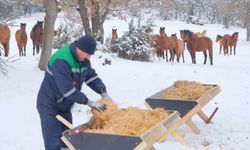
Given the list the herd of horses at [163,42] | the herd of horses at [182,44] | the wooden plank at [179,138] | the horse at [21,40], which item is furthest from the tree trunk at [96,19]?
the wooden plank at [179,138]

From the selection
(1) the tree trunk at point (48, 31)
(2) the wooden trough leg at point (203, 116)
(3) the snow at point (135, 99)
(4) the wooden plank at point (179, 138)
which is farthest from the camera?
(1) the tree trunk at point (48, 31)

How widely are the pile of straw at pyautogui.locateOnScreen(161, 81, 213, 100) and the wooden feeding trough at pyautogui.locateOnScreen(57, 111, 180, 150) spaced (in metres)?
2.69

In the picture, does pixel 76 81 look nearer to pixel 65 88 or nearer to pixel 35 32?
pixel 65 88

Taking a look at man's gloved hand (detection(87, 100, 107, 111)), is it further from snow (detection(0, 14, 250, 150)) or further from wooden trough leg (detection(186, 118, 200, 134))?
wooden trough leg (detection(186, 118, 200, 134))

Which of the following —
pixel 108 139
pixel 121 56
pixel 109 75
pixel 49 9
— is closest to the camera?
pixel 108 139

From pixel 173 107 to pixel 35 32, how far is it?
1435 cm

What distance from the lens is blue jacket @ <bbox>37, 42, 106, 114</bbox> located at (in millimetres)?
5332

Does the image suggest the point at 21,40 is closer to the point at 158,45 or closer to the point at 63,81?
the point at 158,45

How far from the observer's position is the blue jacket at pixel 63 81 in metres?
5.33

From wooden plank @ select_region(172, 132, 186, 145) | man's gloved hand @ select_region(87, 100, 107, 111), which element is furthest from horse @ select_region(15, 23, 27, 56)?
man's gloved hand @ select_region(87, 100, 107, 111)

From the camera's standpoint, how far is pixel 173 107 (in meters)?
7.91

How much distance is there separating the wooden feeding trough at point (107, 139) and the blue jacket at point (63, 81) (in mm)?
262

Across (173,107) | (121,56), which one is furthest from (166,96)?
(121,56)

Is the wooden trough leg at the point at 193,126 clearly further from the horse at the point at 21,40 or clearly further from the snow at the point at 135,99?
the horse at the point at 21,40
